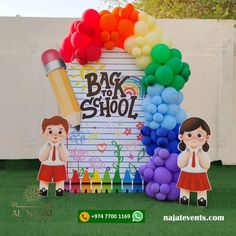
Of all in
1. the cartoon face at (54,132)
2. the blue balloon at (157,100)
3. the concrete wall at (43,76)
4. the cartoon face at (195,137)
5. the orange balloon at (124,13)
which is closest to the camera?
the cartoon face at (195,137)

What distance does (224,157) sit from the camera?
28.2 ft

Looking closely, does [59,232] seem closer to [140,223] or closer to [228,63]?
[140,223]

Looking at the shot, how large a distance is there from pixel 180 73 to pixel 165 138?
77 cm

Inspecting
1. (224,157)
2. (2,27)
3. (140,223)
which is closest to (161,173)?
(140,223)

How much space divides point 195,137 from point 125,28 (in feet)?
5.20

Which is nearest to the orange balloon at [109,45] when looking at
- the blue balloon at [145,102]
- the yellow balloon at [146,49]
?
the yellow balloon at [146,49]

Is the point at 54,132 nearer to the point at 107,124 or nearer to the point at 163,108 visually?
the point at 107,124

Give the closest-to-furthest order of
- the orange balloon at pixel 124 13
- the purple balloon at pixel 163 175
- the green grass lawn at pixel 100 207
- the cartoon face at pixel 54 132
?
the green grass lawn at pixel 100 207
the cartoon face at pixel 54 132
the purple balloon at pixel 163 175
the orange balloon at pixel 124 13

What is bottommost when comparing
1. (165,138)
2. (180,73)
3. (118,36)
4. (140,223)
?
(140,223)

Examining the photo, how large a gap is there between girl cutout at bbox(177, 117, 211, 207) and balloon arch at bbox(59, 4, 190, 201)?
428 mm

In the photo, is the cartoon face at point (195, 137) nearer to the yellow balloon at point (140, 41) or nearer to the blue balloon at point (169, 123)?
the blue balloon at point (169, 123)

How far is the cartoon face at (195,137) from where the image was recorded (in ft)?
16.3

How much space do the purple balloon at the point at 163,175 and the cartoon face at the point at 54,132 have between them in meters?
1.11

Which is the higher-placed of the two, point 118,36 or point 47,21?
point 47,21
